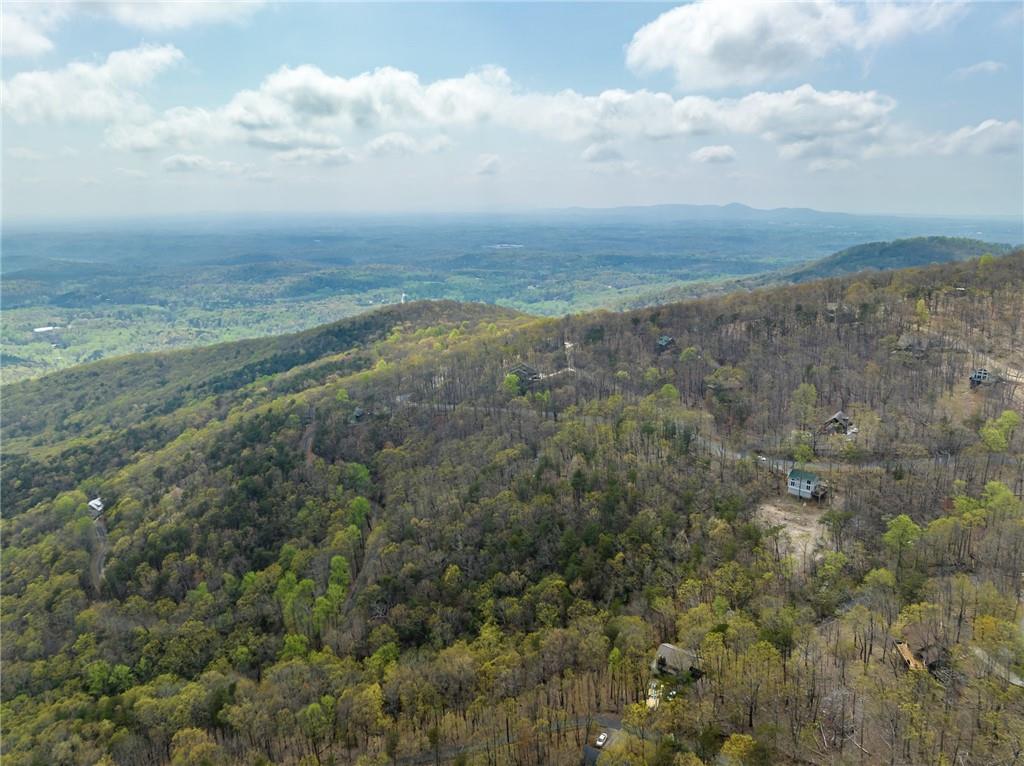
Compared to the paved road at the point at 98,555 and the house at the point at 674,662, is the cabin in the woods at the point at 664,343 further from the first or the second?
the paved road at the point at 98,555

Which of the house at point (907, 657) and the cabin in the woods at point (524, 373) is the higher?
the cabin in the woods at point (524, 373)

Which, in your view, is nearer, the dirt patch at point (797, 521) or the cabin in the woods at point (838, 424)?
the dirt patch at point (797, 521)

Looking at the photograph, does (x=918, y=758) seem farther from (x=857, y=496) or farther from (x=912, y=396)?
(x=912, y=396)

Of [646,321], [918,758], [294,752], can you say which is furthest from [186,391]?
[918,758]

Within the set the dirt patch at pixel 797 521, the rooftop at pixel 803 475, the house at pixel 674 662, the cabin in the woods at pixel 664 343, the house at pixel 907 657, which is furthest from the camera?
the cabin in the woods at pixel 664 343

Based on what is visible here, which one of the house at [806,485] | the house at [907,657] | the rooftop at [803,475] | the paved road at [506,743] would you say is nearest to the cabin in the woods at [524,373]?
the rooftop at [803,475]

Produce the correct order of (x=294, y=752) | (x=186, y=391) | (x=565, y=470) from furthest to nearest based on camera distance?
(x=186, y=391) < (x=565, y=470) < (x=294, y=752)

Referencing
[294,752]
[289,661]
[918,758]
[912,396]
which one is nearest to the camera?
[918,758]
